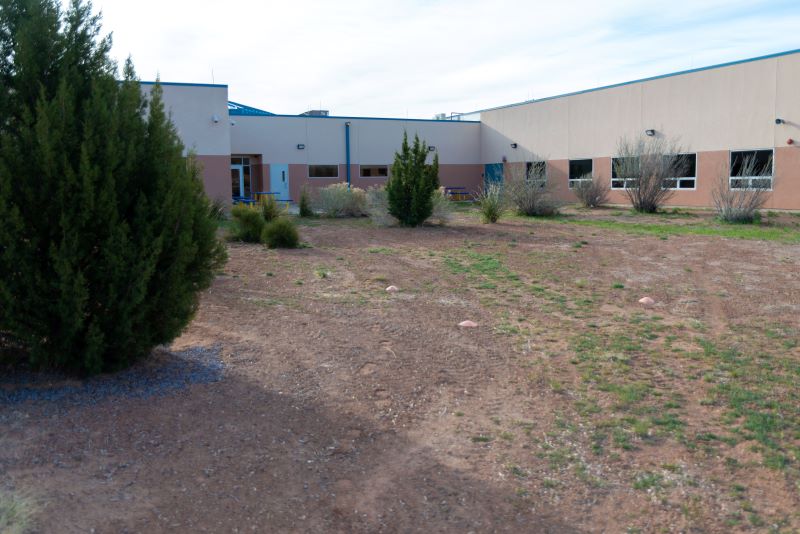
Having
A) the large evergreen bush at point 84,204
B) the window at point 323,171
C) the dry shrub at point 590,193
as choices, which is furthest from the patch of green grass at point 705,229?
the window at point 323,171

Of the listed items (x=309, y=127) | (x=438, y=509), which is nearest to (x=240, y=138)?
(x=309, y=127)

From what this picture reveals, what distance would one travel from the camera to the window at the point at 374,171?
36.2 meters

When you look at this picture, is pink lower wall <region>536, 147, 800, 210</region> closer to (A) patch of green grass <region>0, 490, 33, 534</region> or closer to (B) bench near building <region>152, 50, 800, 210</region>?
(B) bench near building <region>152, 50, 800, 210</region>

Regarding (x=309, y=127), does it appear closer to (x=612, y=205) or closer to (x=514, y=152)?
(x=514, y=152)

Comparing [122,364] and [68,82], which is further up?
[68,82]

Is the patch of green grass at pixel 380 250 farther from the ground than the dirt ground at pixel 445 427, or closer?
farther from the ground

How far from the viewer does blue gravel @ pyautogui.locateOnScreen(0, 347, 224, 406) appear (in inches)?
212

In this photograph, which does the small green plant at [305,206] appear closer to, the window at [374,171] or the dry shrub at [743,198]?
the window at [374,171]

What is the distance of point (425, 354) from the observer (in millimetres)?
6965

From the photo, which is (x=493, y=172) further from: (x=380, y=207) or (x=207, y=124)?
(x=380, y=207)

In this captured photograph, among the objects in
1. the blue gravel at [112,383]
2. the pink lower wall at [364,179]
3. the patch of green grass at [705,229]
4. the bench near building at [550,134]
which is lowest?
the blue gravel at [112,383]

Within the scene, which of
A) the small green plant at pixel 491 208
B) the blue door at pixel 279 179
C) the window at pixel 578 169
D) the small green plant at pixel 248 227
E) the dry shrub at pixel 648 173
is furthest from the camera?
the blue door at pixel 279 179

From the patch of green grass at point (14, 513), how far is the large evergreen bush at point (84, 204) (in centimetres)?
164

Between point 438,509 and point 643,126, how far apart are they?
1075 inches
